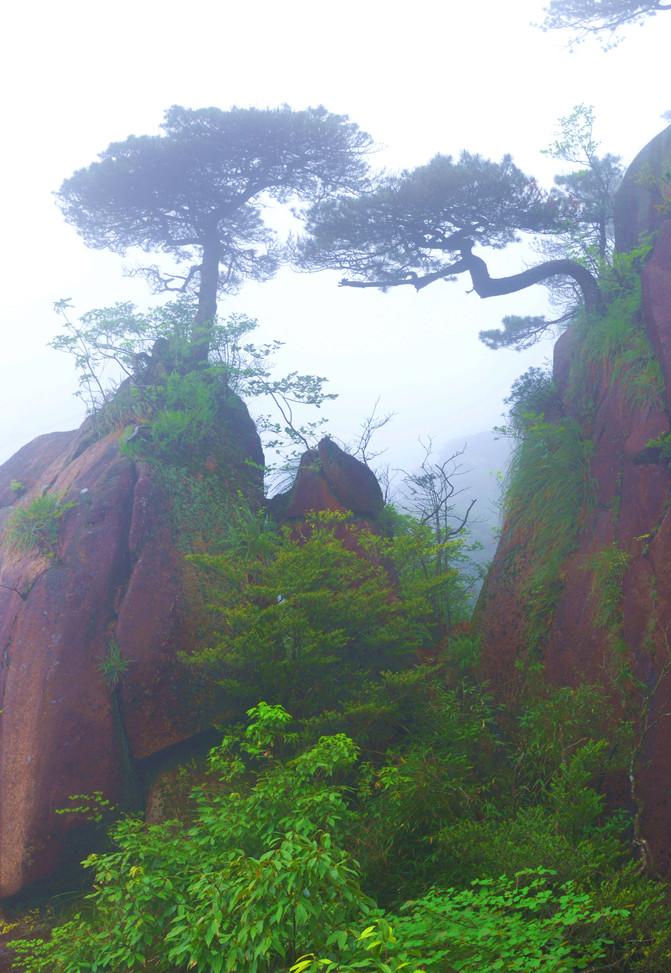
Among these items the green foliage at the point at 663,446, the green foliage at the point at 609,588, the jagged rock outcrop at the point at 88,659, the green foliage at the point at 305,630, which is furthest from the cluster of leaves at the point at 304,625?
the green foliage at the point at 663,446

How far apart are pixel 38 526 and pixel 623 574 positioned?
8955 millimetres

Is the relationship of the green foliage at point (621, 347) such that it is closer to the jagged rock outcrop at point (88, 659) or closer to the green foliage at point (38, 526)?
the jagged rock outcrop at point (88, 659)

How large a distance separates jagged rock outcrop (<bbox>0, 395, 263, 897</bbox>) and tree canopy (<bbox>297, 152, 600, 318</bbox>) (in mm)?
5505


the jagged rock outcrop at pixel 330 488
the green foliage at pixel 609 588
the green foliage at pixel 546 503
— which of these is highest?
the jagged rock outcrop at pixel 330 488

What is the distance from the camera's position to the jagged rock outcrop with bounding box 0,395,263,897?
988 cm

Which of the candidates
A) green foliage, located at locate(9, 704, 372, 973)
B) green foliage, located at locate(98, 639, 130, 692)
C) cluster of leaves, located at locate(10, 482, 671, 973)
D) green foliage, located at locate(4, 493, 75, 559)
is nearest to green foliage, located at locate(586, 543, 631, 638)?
cluster of leaves, located at locate(10, 482, 671, 973)

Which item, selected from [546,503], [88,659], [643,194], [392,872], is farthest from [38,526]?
[643,194]

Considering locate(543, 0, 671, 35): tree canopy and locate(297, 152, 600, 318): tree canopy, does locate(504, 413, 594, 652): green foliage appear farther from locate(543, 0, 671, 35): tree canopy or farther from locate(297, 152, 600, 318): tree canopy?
locate(543, 0, 671, 35): tree canopy

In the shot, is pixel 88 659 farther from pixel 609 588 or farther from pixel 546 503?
pixel 609 588

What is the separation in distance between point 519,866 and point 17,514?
972 centimetres

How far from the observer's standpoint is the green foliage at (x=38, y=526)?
11820 mm

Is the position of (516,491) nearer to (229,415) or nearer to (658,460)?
(658,460)

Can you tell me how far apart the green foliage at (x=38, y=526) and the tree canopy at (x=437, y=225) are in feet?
21.4

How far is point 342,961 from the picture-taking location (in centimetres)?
400
